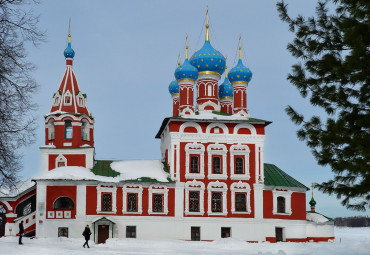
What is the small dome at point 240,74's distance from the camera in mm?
34438

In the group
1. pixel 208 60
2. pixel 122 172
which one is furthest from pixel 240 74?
pixel 122 172

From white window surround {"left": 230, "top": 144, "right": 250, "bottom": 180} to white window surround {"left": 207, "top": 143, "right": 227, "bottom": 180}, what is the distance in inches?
16.3

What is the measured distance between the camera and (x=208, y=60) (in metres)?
34.4

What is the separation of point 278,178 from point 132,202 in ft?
29.8

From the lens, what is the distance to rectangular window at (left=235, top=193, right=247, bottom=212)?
107ft

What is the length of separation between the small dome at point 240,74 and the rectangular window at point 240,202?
7.13 meters

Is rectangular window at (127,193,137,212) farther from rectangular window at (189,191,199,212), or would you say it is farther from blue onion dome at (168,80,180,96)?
blue onion dome at (168,80,180,96)

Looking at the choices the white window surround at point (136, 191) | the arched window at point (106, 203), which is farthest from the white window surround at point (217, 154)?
the arched window at point (106, 203)

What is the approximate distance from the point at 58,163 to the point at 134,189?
478cm

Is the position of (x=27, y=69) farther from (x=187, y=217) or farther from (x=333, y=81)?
(x=187, y=217)

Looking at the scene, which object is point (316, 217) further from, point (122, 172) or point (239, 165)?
point (122, 172)

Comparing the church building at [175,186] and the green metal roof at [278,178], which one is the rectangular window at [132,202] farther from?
the green metal roof at [278,178]

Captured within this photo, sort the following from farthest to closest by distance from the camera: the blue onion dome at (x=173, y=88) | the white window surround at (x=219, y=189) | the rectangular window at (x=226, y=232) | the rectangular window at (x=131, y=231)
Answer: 1. the blue onion dome at (x=173, y=88)
2. the white window surround at (x=219, y=189)
3. the rectangular window at (x=226, y=232)
4. the rectangular window at (x=131, y=231)

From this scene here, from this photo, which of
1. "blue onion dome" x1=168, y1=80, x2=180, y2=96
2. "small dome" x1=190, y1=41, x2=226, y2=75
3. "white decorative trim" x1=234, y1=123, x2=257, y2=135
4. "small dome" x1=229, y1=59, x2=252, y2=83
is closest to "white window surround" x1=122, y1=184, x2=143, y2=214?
"white decorative trim" x1=234, y1=123, x2=257, y2=135
